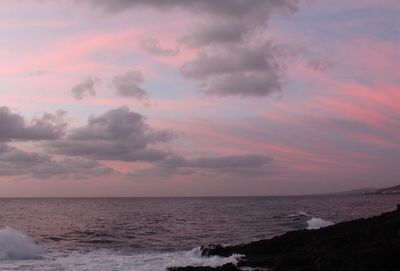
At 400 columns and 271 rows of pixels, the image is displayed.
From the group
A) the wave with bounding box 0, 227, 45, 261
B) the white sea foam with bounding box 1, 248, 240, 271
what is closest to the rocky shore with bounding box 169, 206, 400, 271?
the white sea foam with bounding box 1, 248, 240, 271

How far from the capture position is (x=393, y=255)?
19016 mm

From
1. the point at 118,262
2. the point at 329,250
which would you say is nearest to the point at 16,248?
the point at 118,262

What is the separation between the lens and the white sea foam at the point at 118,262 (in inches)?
1146

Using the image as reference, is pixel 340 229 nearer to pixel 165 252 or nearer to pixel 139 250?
pixel 165 252

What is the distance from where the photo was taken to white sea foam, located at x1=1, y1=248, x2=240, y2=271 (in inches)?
1146

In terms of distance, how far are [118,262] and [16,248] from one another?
1105cm

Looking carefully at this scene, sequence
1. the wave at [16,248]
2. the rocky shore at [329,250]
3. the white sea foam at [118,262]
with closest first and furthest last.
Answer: the rocky shore at [329,250] → the white sea foam at [118,262] → the wave at [16,248]

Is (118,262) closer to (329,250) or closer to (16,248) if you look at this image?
(16,248)

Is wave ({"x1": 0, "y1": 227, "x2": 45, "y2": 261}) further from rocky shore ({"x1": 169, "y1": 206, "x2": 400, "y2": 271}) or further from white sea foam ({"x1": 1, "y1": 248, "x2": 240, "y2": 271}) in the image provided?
rocky shore ({"x1": 169, "y1": 206, "x2": 400, "y2": 271})

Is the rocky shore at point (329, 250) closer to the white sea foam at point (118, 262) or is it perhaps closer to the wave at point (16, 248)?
the white sea foam at point (118, 262)

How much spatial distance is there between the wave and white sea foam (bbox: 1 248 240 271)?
174 cm

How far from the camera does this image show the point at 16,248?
128 feet

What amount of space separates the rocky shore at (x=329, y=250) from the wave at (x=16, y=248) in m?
14.2

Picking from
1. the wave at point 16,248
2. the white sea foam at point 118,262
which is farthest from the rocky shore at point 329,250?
the wave at point 16,248
